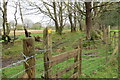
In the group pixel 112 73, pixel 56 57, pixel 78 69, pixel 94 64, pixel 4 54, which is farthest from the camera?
pixel 4 54

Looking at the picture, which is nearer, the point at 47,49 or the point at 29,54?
the point at 29,54

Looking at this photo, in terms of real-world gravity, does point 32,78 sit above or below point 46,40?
below

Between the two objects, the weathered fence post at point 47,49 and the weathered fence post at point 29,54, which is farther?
the weathered fence post at point 47,49

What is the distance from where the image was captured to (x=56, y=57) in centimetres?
252

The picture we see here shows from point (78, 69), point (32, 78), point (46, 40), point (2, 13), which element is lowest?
point (78, 69)

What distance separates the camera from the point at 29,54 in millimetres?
1698

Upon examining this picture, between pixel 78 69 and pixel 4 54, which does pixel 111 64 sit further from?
pixel 4 54

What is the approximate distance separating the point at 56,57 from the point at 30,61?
89 centimetres

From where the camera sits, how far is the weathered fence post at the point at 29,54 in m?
1.65

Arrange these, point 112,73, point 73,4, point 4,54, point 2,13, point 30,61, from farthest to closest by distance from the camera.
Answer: point 73,4, point 2,13, point 4,54, point 112,73, point 30,61

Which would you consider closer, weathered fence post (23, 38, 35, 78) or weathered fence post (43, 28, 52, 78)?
weathered fence post (23, 38, 35, 78)

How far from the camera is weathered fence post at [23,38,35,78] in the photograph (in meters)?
1.65

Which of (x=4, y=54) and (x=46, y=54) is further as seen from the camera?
(x=4, y=54)

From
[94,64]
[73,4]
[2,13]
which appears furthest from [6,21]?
[94,64]
